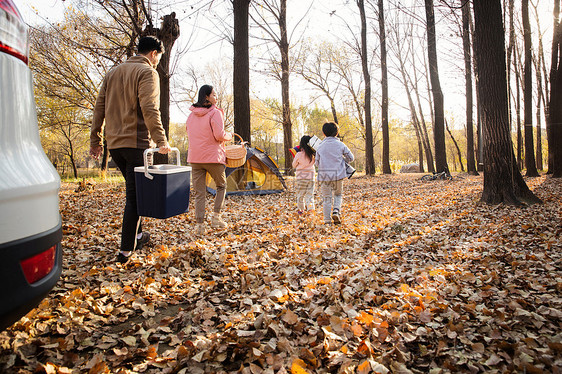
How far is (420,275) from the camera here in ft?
10.5

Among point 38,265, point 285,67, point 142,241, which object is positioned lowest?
point 142,241

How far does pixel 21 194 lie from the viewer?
4.28ft

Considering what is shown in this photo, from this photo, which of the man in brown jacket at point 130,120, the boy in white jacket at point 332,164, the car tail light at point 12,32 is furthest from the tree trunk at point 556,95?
the car tail light at point 12,32

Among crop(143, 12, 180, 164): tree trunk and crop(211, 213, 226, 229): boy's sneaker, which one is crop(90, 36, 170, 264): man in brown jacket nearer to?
crop(211, 213, 226, 229): boy's sneaker

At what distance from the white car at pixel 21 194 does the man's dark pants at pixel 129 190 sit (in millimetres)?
1801

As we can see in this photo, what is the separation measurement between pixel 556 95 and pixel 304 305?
1282 centimetres

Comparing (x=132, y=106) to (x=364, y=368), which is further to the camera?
(x=132, y=106)

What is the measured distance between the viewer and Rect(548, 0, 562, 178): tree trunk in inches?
418

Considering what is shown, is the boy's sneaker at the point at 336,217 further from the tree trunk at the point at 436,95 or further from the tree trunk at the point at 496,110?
the tree trunk at the point at 436,95

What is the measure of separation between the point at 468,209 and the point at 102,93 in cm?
664

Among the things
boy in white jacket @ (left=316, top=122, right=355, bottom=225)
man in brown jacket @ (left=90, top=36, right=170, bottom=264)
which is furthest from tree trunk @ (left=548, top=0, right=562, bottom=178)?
man in brown jacket @ (left=90, top=36, right=170, bottom=264)

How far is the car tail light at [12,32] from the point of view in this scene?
4.50 feet

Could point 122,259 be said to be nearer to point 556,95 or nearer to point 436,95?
point 556,95

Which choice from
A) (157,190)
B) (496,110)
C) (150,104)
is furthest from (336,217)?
(496,110)
